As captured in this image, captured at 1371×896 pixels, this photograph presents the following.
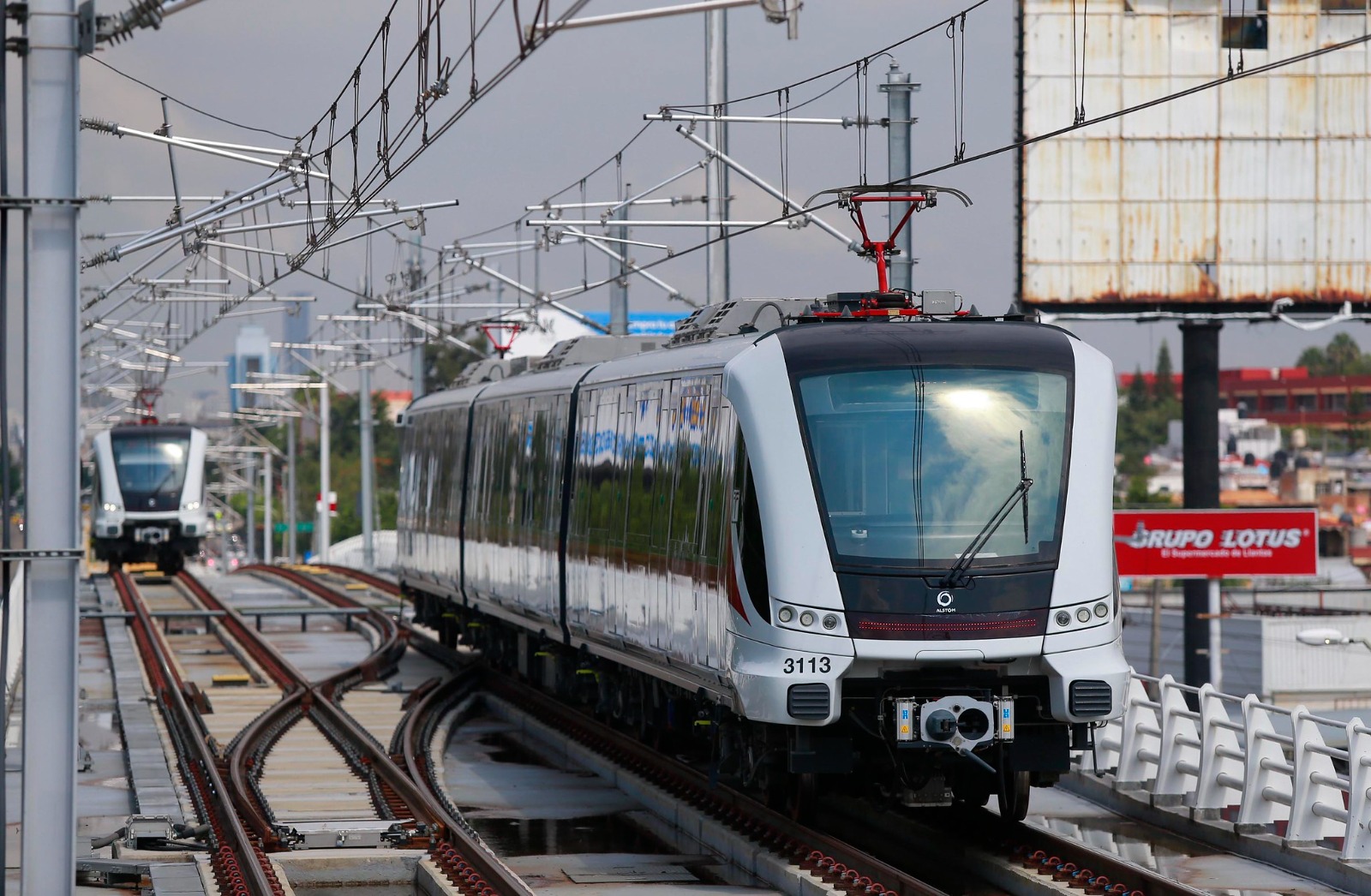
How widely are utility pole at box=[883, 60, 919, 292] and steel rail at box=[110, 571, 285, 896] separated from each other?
7.46m

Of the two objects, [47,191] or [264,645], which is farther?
[264,645]

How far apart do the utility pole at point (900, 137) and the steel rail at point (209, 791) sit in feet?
24.5

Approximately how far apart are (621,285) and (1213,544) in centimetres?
1022

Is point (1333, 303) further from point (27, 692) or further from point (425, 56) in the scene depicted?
point (27, 692)

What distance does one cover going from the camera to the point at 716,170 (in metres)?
26.2

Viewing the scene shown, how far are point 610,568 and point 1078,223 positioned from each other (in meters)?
17.9

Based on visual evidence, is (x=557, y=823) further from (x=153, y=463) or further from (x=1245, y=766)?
(x=153, y=463)

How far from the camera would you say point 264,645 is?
2847cm

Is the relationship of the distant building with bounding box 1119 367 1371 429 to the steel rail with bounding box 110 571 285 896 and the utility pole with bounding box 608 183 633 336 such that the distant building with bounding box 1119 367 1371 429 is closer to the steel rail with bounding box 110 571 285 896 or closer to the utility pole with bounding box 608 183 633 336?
the utility pole with bounding box 608 183 633 336

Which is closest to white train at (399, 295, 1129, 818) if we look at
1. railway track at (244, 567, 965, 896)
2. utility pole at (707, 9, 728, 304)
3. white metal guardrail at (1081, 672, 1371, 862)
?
railway track at (244, 567, 965, 896)

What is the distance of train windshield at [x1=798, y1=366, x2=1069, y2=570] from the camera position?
12.2 metres

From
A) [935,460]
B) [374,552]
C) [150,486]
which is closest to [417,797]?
[935,460]

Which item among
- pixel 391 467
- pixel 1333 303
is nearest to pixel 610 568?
pixel 1333 303

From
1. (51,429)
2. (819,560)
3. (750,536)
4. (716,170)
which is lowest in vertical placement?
(819,560)
